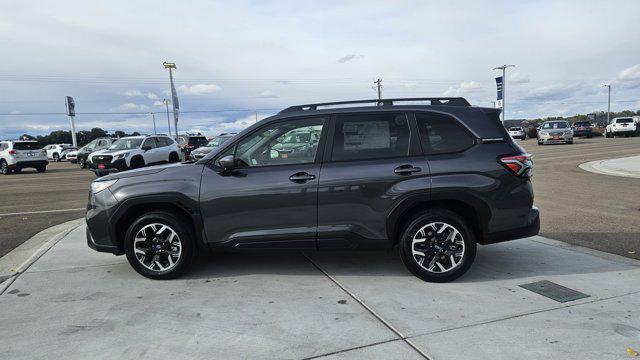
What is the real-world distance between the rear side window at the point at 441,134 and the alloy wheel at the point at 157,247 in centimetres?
277

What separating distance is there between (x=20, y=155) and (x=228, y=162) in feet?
76.6

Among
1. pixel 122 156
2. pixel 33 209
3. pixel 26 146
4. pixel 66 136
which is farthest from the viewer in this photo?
pixel 66 136

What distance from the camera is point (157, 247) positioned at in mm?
4676

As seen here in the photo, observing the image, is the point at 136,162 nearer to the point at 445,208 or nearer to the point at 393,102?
the point at 393,102

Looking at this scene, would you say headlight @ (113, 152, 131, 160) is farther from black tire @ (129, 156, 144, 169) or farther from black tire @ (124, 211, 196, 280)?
black tire @ (124, 211, 196, 280)

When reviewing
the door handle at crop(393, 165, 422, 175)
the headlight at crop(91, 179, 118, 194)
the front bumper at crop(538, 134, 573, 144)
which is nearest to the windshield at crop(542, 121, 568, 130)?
the front bumper at crop(538, 134, 573, 144)

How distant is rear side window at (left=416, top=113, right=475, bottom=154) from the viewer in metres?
4.49

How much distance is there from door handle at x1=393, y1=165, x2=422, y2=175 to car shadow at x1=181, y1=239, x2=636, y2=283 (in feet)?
3.67

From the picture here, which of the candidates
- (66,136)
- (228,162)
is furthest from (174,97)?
(66,136)

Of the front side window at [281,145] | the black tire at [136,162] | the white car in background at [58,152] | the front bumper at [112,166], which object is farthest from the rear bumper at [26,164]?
the front side window at [281,145]

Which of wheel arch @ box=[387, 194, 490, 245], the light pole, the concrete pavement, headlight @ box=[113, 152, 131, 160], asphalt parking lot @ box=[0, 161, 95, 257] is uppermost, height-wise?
the light pole

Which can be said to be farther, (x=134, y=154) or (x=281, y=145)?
(x=134, y=154)

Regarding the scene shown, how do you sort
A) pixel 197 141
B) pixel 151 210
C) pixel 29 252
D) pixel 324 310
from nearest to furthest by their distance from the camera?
pixel 324 310 → pixel 151 210 → pixel 29 252 → pixel 197 141

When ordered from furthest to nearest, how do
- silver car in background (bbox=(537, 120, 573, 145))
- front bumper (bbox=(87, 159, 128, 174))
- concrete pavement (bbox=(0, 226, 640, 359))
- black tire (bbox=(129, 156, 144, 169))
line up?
silver car in background (bbox=(537, 120, 573, 145)), black tire (bbox=(129, 156, 144, 169)), front bumper (bbox=(87, 159, 128, 174)), concrete pavement (bbox=(0, 226, 640, 359))
